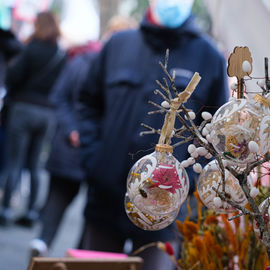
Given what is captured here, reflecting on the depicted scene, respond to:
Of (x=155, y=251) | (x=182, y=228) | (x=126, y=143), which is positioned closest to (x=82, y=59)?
(x=126, y=143)

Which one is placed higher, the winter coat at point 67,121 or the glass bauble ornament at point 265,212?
the winter coat at point 67,121

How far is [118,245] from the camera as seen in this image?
2270mm

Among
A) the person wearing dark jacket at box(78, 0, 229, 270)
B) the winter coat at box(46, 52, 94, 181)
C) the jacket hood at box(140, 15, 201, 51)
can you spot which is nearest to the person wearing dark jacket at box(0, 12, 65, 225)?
the winter coat at box(46, 52, 94, 181)

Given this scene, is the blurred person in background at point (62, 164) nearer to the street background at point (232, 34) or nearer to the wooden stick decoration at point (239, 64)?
the street background at point (232, 34)

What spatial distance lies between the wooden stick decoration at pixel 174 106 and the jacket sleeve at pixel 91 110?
139cm

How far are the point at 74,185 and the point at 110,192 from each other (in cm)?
122

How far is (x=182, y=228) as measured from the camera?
128 cm

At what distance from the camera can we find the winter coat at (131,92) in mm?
2146

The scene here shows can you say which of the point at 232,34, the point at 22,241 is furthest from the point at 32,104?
the point at 232,34

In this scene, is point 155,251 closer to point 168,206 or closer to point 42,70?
point 168,206

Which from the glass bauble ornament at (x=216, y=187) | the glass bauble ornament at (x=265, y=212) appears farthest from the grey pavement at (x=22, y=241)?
the glass bauble ornament at (x=265, y=212)

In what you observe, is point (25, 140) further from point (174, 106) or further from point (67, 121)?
point (174, 106)

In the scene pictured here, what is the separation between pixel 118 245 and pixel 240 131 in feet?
4.97

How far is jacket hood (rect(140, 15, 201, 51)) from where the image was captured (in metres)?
2.21
